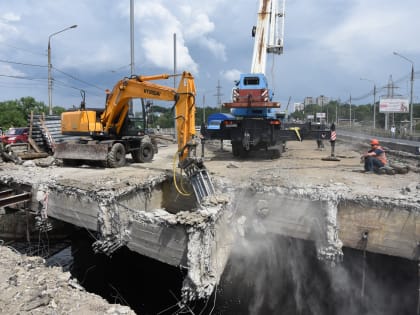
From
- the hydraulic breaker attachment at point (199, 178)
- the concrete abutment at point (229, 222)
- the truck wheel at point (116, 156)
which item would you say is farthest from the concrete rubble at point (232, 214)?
the truck wheel at point (116, 156)

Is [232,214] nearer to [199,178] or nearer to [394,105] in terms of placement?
[199,178]

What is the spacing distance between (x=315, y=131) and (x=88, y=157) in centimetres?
751

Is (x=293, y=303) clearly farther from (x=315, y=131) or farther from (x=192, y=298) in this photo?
(x=315, y=131)

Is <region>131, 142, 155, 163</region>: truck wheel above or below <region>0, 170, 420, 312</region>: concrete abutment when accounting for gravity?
above

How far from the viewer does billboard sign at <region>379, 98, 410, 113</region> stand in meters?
51.1

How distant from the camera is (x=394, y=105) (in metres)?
51.6

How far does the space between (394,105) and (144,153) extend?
51888mm

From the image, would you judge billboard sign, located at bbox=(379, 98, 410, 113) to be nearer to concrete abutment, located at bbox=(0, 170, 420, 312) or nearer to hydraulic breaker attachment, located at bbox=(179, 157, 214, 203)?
concrete abutment, located at bbox=(0, 170, 420, 312)

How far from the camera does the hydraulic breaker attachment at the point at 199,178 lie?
6.88m

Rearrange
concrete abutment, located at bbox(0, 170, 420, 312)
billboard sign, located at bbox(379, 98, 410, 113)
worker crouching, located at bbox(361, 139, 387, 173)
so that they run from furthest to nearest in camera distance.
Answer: billboard sign, located at bbox(379, 98, 410, 113) < worker crouching, located at bbox(361, 139, 387, 173) < concrete abutment, located at bbox(0, 170, 420, 312)

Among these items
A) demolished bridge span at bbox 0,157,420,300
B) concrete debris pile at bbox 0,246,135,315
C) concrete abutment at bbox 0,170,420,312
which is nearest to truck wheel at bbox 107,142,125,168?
demolished bridge span at bbox 0,157,420,300

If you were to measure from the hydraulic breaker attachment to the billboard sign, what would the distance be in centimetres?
5274

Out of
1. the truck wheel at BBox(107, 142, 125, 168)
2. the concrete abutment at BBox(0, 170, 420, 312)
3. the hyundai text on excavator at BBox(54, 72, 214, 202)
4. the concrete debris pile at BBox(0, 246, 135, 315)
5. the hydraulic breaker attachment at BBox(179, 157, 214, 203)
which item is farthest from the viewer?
the truck wheel at BBox(107, 142, 125, 168)

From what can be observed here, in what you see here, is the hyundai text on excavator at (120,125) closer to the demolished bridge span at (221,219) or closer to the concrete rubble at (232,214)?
the concrete rubble at (232,214)
